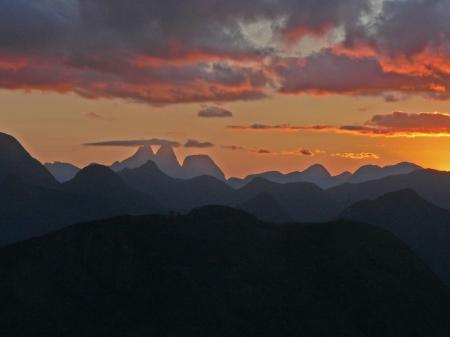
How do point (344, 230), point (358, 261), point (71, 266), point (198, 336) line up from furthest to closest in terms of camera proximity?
point (344, 230)
point (358, 261)
point (71, 266)
point (198, 336)

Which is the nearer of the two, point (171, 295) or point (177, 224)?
point (171, 295)

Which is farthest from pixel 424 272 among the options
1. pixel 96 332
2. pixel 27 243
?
pixel 27 243

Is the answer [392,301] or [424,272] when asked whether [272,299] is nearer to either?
[392,301]

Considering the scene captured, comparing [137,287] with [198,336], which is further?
[137,287]

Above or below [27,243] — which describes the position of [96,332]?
below

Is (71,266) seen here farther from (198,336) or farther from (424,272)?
(424,272)

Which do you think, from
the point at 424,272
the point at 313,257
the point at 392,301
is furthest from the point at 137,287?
the point at 424,272

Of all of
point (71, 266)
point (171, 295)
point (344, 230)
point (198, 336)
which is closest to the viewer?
point (198, 336)
